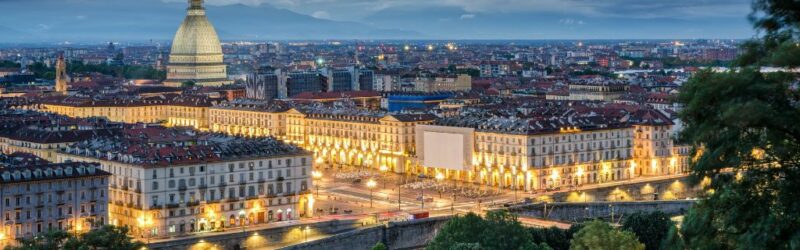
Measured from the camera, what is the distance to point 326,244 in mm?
Answer: 66812

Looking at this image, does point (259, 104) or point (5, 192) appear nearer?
point (5, 192)

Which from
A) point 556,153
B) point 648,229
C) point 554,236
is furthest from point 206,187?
point 556,153

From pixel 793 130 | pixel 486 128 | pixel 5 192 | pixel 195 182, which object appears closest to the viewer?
pixel 793 130

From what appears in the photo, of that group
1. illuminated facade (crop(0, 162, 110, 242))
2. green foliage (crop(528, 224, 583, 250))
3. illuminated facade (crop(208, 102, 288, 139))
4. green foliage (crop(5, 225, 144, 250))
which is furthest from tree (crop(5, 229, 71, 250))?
illuminated facade (crop(208, 102, 288, 139))

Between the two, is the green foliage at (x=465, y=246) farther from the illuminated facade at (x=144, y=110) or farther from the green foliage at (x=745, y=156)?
the illuminated facade at (x=144, y=110)

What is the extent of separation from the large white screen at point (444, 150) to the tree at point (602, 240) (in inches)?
1814

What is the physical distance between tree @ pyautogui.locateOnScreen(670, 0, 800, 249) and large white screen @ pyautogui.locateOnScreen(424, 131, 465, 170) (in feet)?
236

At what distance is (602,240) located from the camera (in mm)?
46438

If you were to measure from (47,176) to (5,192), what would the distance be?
96.0 inches

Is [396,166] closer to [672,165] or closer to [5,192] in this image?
[672,165]

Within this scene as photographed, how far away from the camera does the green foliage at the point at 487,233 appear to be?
55.3 meters

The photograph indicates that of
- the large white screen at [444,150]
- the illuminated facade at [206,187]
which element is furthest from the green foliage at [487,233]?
the large white screen at [444,150]

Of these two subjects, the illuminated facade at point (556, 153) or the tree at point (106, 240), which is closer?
the tree at point (106, 240)

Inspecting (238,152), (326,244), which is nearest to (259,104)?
(238,152)
